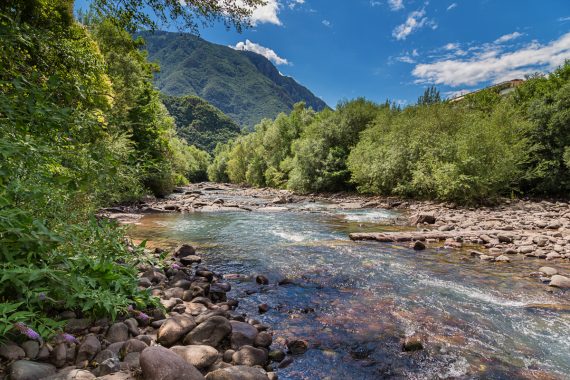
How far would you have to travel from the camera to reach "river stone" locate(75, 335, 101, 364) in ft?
10.8

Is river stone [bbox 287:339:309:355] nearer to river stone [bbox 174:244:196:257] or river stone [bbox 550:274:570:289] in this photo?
river stone [bbox 174:244:196:257]

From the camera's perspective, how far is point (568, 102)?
26.8m

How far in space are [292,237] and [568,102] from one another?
2839 cm

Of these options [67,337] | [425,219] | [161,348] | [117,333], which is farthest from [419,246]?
[67,337]

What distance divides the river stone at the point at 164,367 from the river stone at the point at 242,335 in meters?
1.20

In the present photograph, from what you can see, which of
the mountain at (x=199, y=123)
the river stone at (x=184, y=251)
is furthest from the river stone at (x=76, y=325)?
the mountain at (x=199, y=123)

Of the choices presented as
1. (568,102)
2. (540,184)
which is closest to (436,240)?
(540,184)

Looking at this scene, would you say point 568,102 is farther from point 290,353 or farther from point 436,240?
point 290,353

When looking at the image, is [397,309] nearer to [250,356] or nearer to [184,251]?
[250,356]

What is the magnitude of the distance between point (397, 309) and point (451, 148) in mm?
22835

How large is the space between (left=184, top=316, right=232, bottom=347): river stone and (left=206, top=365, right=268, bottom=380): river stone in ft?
2.85

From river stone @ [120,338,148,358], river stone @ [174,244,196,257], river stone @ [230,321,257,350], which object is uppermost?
river stone @ [120,338,148,358]

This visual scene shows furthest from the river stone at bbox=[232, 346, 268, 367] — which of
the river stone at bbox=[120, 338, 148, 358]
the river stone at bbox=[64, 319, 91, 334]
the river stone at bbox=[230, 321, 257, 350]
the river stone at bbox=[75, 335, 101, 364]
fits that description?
the river stone at bbox=[64, 319, 91, 334]

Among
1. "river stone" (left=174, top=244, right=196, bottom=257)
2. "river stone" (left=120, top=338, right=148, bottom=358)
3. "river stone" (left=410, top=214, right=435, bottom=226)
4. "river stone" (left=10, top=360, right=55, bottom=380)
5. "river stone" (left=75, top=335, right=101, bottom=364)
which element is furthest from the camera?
"river stone" (left=410, top=214, right=435, bottom=226)
